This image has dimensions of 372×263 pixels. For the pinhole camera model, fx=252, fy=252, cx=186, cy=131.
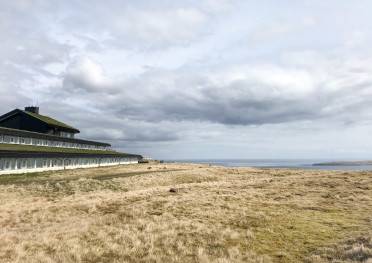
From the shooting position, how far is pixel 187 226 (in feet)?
59.8

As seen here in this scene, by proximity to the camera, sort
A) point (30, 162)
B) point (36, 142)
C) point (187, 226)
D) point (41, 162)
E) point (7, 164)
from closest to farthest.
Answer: point (187, 226) → point (7, 164) → point (30, 162) → point (41, 162) → point (36, 142)

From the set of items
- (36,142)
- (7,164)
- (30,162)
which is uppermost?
(36,142)

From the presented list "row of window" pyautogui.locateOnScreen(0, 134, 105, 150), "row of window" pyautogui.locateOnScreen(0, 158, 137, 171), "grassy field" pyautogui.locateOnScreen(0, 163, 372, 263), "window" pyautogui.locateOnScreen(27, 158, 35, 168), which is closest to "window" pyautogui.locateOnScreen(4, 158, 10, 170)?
"row of window" pyautogui.locateOnScreen(0, 158, 137, 171)

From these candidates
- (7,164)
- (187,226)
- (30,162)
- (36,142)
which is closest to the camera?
(187,226)

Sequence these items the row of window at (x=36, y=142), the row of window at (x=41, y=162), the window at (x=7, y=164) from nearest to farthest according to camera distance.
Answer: the window at (x=7, y=164) < the row of window at (x=41, y=162) < the row of window at (x=36, y=142)

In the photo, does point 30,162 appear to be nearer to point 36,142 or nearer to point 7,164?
point 7,164

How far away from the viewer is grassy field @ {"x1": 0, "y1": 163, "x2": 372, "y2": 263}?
13094 mm

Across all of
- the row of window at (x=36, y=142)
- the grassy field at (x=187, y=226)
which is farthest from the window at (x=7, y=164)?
the grassy field at (x=187, y=226)

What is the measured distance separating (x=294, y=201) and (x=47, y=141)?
6373cm

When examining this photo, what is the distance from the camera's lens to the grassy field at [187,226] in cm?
1309

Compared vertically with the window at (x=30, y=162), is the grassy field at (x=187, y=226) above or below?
below

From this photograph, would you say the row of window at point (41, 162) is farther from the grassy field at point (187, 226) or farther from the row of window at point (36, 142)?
the grassy field at point (187, 226)

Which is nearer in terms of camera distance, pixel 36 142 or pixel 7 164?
pixel 7 164

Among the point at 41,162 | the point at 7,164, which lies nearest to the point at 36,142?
the point at 41,162
